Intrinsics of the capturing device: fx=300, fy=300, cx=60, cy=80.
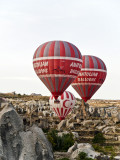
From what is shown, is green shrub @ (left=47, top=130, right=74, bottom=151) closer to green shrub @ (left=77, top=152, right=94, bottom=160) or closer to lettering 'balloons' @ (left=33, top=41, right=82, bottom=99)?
green shrub @ (left=77, top=152, right=94, bottom=160)

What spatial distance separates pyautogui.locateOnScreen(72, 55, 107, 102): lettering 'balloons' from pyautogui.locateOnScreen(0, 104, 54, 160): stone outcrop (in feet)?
85.4

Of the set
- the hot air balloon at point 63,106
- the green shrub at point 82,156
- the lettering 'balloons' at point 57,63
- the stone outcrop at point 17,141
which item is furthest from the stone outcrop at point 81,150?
the hot air balloon at point 63,106

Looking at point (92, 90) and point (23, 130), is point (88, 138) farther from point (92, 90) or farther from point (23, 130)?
point (23, 130)

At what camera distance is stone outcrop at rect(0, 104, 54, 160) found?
53.0 feet

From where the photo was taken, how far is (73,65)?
34.3 meters

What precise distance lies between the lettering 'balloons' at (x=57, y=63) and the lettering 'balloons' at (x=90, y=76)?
728cm

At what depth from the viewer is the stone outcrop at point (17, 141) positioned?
53.0 feet

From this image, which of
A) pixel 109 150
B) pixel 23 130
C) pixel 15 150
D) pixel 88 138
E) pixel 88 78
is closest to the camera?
pixel 15 150

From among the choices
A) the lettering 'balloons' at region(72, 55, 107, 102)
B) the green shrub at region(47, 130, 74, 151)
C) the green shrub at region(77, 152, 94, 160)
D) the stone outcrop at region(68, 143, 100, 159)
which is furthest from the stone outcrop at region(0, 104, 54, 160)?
the lettering 'balloons' at region(72, 55, 107, 102)

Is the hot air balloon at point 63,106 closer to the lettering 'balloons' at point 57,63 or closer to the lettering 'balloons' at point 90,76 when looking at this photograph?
the lettering 'balloons' at point 90,76

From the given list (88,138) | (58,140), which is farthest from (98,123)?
(58,140)

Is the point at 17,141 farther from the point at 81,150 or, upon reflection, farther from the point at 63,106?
the point at 63,106

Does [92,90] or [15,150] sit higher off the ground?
[92,90]

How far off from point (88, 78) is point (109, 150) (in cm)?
1560
